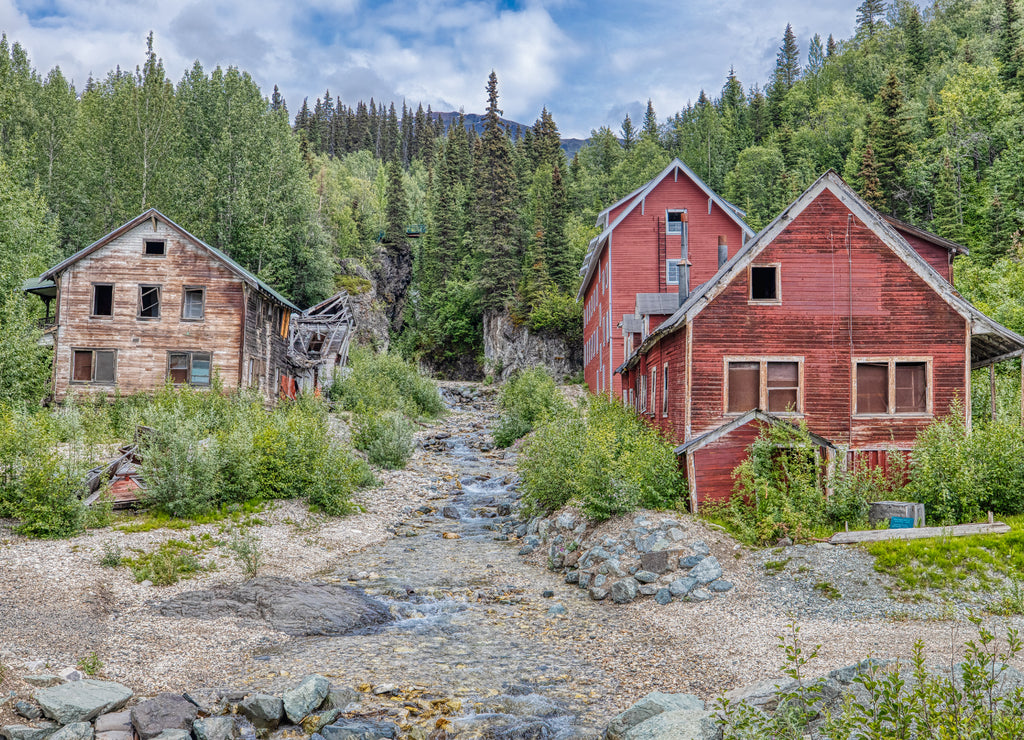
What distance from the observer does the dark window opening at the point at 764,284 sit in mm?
18250

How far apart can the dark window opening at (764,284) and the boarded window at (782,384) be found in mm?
1814

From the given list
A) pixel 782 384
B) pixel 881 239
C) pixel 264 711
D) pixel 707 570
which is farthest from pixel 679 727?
pixel 881 239

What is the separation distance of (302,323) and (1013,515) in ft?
121

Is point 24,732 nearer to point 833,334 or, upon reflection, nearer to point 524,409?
point 833,334

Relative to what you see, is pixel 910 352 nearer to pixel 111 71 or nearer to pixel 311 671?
pixel 311 671

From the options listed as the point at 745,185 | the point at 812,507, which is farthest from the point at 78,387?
the point at 745,185

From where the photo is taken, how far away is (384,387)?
41.2 m

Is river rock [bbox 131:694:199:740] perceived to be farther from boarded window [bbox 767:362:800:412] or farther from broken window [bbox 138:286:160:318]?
broken window [bbox 138:286:160:318]

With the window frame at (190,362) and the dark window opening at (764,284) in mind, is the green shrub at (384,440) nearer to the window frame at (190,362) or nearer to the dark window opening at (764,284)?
the window frame at (190,362)

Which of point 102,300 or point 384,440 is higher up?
point 102,300

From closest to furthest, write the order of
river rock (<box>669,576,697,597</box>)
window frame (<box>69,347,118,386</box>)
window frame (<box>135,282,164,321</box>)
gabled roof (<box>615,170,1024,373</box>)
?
1. river rock (<box>669,576,697,597</box>)
2. gabled roof (<box>615,170,1024,373</box>)
3. window frame (<box>69,347,118,386</box>)
4. window frame (<box>135,282,164,321</box>)

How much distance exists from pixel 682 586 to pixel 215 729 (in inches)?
339

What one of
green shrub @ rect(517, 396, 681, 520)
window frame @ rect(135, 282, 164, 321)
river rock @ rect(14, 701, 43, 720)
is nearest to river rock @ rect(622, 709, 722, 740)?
river rock @ rect(14, 701, 43, 720)

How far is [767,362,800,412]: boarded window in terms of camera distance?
18188mm
